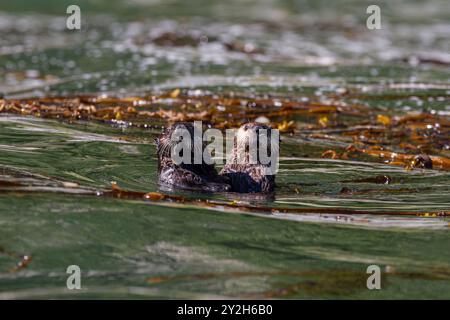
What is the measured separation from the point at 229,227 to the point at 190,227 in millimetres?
247

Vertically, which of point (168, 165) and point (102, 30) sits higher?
point (102, 30)

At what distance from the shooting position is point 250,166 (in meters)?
7.06

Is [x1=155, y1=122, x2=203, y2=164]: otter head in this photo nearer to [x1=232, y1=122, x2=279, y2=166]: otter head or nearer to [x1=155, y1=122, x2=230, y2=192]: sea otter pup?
[x1=155, y1=122, x2=230, y2=192]: sea otter pup

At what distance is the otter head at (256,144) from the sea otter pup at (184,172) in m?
0.31

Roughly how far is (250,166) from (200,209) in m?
1.14

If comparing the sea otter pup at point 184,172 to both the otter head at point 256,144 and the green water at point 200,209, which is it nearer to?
the green water at point 200,209

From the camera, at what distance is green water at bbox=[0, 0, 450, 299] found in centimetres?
512

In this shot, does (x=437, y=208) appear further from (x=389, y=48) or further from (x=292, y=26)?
(x=292, y=26)

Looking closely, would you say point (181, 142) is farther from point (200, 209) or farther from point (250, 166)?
point (200, 209)

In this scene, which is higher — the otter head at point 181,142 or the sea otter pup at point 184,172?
the otter head at point 181,142

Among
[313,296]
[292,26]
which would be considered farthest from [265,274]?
[292,26]

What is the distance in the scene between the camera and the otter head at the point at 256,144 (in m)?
7.00

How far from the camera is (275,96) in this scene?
11.2 m

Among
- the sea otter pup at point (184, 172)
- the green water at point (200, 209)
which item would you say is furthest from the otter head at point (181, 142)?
the green water at point (200, 209)
